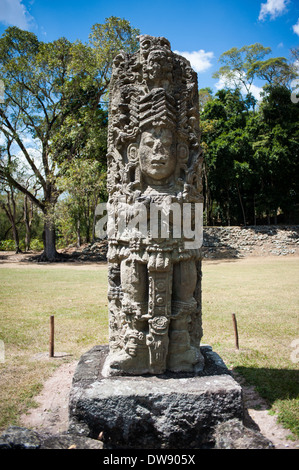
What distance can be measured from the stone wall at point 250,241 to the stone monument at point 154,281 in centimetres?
1661

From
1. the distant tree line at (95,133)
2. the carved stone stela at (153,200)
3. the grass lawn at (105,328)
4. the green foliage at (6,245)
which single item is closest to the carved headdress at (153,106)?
the carved stone stela at (153,200)

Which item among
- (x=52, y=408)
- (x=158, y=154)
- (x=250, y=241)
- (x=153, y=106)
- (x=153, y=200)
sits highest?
(x=153, y=106)

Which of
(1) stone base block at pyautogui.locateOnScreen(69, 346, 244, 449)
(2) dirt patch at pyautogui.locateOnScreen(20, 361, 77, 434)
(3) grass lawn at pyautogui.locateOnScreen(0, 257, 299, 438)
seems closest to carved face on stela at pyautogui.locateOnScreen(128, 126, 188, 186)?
(1) stone base block at pyautogui.locateOnScreen(69, 346, 244, 449)

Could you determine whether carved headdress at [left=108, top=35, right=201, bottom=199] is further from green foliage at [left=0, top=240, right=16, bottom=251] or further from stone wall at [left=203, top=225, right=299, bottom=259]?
green foliage at [left=0, top=240, right=16, bottom=251]

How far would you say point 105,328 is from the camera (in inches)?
247

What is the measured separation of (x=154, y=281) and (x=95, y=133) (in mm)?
14903

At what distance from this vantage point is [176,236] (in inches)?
127

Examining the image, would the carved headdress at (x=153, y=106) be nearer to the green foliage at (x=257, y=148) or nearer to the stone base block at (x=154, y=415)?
the stone base block at (x=154, y=415)

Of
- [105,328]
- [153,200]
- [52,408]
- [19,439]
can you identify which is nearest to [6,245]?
[105,328]

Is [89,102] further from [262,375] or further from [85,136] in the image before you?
[262,375]

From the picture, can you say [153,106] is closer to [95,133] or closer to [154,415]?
[154,415]

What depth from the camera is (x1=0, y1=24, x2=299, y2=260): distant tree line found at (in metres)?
16.4

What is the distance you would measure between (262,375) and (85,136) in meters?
15.8
